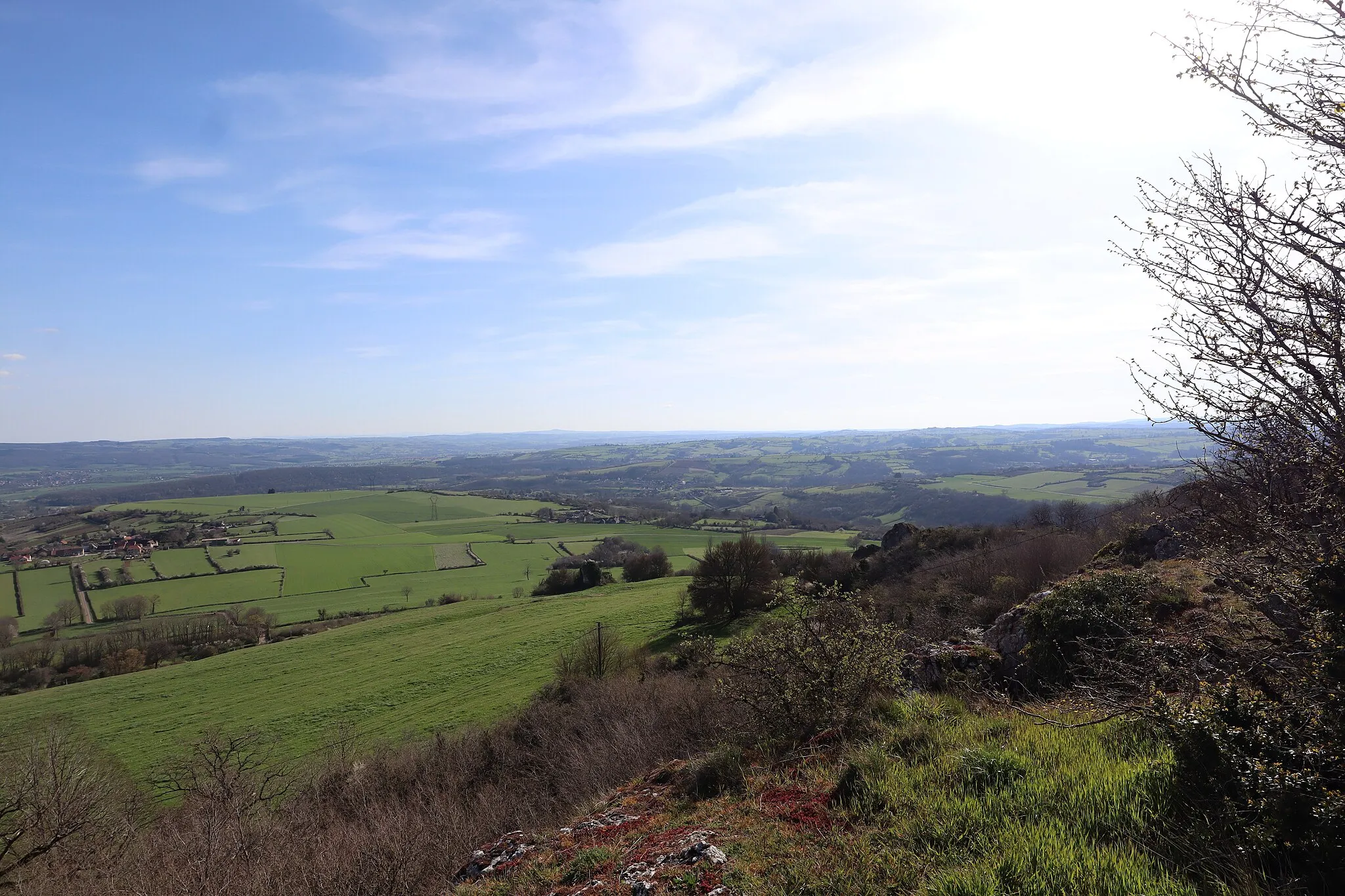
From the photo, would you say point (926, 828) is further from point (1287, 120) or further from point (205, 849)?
point (205, 849)

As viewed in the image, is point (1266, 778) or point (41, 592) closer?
point (1266, 778)

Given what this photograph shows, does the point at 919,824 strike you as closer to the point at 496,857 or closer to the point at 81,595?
the point at 496,857

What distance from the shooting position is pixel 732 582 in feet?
139

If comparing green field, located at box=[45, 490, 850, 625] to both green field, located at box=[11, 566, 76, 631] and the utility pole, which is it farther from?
the utility pole

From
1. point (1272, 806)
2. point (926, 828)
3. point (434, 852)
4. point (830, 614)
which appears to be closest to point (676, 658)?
point (434, 852)

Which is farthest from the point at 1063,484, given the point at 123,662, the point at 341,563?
the point at 123,662

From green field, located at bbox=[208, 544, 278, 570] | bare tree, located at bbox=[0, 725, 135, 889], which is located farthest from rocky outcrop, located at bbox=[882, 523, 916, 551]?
green field, located at bbox=[208, 544, 278, 570]

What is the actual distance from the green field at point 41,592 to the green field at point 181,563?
8.84 m

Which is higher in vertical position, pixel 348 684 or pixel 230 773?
pixel 230 773

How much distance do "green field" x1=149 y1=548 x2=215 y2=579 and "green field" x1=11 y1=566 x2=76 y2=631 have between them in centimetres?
884

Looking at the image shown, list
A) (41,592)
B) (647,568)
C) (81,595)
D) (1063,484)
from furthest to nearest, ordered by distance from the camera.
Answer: (1063,484), (41,592), (647,568), (81,595)

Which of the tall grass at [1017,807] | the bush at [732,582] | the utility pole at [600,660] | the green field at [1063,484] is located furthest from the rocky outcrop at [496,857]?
the green field at [1063,484]

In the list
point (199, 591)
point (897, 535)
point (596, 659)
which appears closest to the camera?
point (596, 659)

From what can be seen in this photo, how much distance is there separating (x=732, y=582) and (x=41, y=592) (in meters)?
83.6
